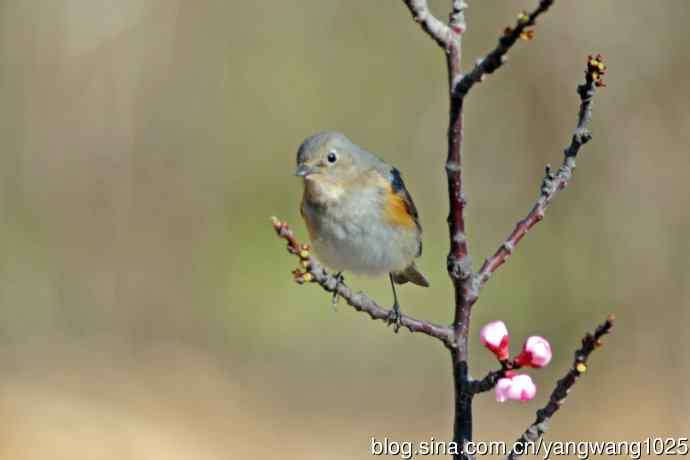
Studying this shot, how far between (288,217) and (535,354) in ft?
22.0

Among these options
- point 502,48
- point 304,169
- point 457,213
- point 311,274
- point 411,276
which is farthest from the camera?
point 411,276

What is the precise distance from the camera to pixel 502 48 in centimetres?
169

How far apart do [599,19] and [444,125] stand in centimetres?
165

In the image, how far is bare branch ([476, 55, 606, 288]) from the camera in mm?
2158

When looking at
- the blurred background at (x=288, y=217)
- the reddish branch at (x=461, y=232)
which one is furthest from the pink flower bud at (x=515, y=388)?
the blurred background at (x=288, y=217)

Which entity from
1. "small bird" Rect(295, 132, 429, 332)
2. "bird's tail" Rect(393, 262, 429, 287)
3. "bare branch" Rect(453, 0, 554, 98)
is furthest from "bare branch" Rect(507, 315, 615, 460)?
"bird's tail" Rect(393, 262, 429, 287)

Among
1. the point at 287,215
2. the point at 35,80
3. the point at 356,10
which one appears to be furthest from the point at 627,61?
the point at 35,80

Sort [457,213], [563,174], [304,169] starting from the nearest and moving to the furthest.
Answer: [457,213] < [563,174] < [304,169]

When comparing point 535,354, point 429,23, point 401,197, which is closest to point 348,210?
point 401,197

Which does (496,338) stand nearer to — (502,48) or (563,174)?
(563,174)

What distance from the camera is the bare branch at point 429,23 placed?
5.81 ft

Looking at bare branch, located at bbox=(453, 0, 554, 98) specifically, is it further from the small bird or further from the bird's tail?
the bird's tail

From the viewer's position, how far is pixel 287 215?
8.69 metres

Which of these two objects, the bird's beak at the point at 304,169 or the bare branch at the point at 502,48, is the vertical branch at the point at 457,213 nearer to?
the bare branch at the point at 502,48
